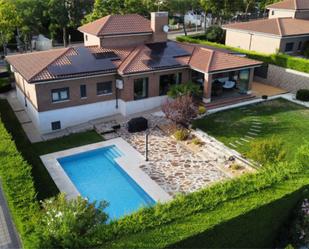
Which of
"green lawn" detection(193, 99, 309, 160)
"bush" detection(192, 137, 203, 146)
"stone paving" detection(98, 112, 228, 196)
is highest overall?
"green lawn" detection(193, 99, 309, 160)

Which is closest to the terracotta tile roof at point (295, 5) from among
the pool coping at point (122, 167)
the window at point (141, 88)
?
the window at point (141, 88)

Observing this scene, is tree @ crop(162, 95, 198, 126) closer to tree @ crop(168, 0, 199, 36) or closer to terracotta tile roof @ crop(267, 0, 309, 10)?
terracotta tile roof @ crop(267, 0, 309, 10)

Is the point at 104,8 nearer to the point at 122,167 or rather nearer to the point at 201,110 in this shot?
the point at 201,110

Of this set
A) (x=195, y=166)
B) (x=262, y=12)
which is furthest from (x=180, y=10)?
(x=195, y=166)

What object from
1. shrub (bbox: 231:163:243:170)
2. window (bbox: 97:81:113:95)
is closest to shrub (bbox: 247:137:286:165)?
shrub (bbox: 231:163:243:170)

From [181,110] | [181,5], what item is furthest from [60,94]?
[181,5]
